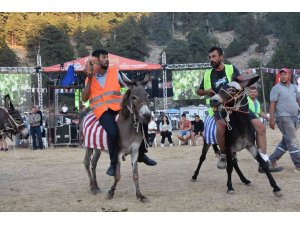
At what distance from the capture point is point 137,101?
21.1ft

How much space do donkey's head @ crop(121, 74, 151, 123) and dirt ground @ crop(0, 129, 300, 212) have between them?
1.29m

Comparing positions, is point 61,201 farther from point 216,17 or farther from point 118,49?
point 216,17

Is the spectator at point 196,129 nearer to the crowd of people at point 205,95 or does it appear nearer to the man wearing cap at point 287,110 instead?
the man wearing cap at point 287,110

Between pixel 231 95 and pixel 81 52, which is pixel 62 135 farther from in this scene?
pixel 81 52

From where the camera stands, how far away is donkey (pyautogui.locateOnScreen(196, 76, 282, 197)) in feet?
21.7

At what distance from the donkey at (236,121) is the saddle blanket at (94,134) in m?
1.74

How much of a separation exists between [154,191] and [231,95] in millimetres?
2077

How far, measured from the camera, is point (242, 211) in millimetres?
5617

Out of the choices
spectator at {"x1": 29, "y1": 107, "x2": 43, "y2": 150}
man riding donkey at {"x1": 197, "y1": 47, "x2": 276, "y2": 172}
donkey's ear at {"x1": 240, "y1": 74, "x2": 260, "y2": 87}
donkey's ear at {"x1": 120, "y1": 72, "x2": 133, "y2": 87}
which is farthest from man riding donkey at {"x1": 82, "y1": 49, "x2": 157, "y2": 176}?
spectator at {"x1": 29, "y1": 107, "x2": 43, "y2": 150}

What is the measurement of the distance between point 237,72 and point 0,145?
546 inches

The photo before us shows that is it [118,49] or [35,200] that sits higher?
[118,49]

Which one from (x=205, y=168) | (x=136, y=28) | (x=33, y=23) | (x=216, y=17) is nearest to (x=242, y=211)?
(x=205, y=168)

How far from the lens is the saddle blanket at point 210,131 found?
302 inches

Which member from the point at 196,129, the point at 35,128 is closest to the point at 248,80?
the point at 196,129
